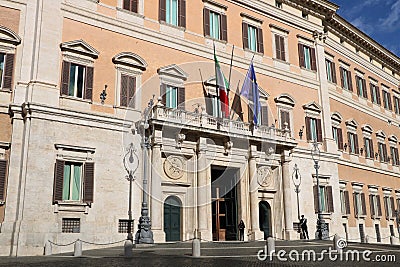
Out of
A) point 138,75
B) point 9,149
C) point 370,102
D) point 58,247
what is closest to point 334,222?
point 370,102

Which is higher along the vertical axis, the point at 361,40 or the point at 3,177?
the point at 361,40

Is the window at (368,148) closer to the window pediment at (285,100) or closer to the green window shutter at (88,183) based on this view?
the window pediment at (285,100)

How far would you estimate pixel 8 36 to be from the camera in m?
15.8

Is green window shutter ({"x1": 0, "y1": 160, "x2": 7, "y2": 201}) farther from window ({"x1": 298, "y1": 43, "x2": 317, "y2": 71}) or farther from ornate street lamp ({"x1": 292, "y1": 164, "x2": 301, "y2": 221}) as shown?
window ({"x1": 298, "y1": 43, "x2": 317, "y2": 71})

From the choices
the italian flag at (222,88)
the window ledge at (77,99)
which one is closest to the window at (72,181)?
the window ledge at (77,99)

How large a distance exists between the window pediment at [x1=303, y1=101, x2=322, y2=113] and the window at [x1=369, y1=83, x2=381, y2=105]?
30.0 ft

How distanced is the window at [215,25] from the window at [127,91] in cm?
563

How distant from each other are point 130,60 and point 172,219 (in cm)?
740

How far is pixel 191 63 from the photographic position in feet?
67.3

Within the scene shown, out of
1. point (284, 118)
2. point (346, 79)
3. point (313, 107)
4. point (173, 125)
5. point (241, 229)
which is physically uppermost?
point (346, 79)

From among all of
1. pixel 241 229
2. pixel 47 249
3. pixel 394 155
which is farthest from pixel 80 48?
pixel 394 155

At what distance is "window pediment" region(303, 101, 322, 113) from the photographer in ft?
81.8

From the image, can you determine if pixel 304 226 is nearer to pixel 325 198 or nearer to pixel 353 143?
pixel 325 198

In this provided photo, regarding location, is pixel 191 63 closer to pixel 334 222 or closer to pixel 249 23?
pixel 249 23
